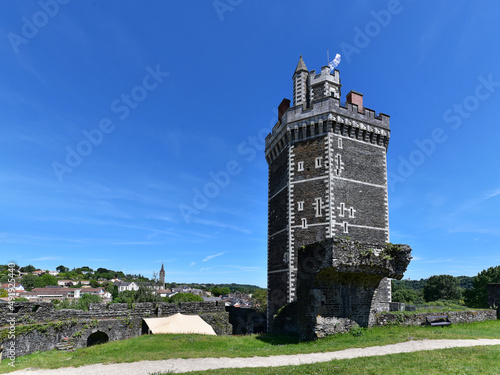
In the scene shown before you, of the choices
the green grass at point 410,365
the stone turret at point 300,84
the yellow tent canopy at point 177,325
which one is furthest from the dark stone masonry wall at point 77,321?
the stone turret at point 300,84

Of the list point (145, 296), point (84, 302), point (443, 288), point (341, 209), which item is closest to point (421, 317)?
point (341, 209)

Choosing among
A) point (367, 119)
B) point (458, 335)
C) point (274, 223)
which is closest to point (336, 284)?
point (458, 335)

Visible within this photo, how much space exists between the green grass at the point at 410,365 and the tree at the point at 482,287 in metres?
50.7

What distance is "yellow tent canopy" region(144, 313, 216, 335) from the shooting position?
52.9ft

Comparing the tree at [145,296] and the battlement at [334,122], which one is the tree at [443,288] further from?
the tree at [145,296]

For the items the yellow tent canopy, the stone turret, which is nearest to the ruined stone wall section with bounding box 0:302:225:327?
the yellow tent canopy

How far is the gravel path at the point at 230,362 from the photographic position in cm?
910

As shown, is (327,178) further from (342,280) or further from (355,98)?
(342,280)

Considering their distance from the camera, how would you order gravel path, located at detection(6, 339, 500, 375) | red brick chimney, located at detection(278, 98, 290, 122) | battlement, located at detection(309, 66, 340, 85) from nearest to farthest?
gravel path, located at detection(6, 339, 500, 375) → battlement, located at detection(309, 66, 340, 85) → red brick chimney, located at detection(278, 98, 290, 122)

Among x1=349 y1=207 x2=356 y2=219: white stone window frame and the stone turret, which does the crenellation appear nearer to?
x1=349 y1=207 x2=356 y2=219: white stone window frame

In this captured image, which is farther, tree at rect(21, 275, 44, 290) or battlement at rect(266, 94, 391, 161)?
tree at rect(21, 275, 44, 290)

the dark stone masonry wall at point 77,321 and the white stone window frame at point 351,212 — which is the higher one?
the white stone window frame at point 351,212

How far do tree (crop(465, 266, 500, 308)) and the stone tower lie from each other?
37.3 metres

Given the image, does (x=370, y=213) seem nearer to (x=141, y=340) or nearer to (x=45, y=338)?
(x=141, y=340)
